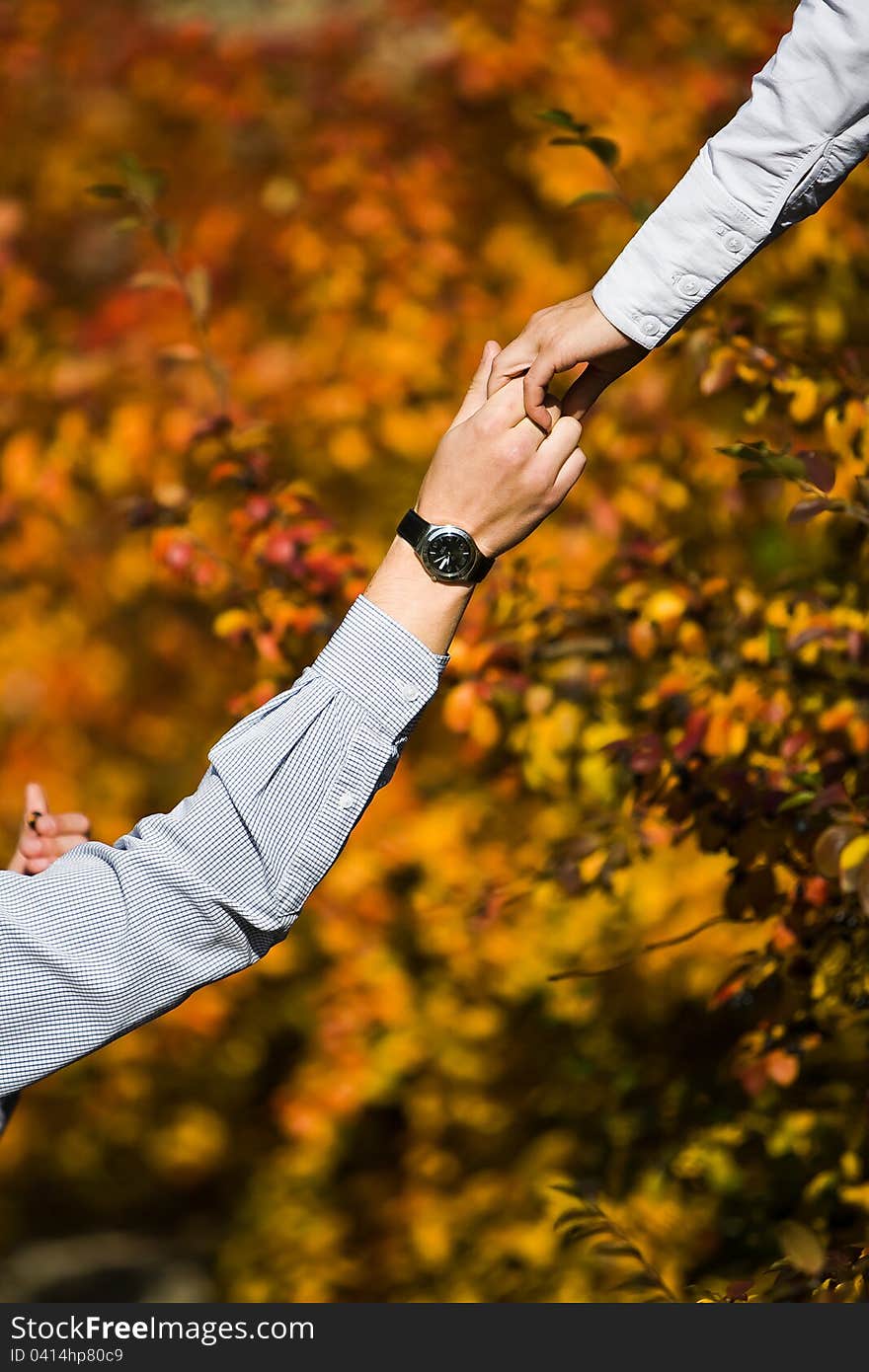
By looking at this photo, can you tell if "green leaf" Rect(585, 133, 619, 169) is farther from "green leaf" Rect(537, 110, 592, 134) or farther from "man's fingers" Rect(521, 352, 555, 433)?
"man's fingers" Rect(521, 352, 555, 433)

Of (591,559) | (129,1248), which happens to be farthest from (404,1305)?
(129,1248)

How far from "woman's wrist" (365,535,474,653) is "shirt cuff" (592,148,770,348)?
441 millimetres

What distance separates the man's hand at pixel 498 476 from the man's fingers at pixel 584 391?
0.09m

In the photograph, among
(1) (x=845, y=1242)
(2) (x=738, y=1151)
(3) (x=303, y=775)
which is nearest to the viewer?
(3) (x=303, y=775)

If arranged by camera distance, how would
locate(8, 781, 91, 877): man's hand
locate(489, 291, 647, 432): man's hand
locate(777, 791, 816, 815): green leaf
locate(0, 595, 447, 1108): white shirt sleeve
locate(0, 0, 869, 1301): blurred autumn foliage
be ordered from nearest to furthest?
locate(0, 595, 447, 1108): white shirt sleeve < locate(489, 291, 647, 432): man's hand < locate(777, 791, 816, 815): green leaf < locate(8, 781, 91, 877): man's hand < locate(0, 0, 869, 1301): blurred autumn foliage

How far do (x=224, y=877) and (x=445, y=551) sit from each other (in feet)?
1.31

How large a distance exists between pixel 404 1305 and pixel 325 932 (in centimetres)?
165

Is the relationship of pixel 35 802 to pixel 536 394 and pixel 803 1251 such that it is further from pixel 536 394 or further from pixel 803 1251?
pixel 803 1251

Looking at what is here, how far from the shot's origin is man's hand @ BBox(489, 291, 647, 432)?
1.39 meters

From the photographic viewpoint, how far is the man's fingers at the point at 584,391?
1.40 m

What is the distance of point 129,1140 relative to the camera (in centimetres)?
449

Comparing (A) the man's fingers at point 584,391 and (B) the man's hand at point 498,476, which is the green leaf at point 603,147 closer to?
(A) the man's fingers at point 584,391

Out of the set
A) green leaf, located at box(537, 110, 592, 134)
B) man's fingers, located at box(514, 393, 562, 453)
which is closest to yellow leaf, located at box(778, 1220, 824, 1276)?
man's fingers, located at box(514, 393, 562, 453)

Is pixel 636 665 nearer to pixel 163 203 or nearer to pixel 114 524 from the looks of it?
pixel 114 524
